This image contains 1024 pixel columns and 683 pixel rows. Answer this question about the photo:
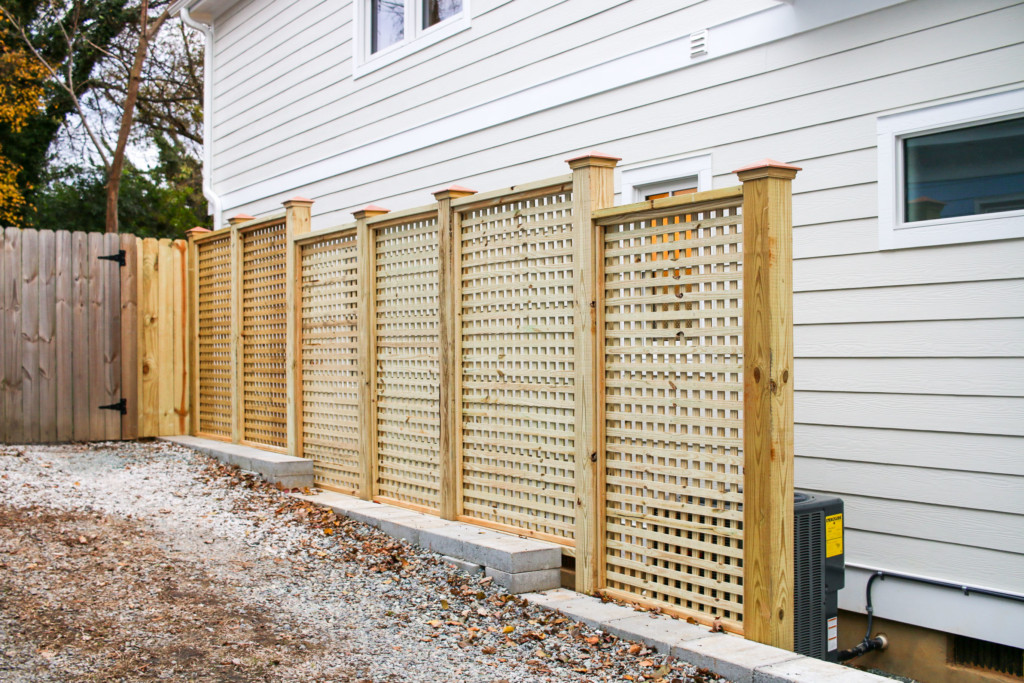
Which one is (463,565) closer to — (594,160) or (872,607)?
(872,607)

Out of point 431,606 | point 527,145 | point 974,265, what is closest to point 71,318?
point 527,145

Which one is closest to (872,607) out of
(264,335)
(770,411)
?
(770,411)

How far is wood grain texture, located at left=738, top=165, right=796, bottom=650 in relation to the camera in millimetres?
3479

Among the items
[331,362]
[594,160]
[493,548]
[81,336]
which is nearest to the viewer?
[594,160]

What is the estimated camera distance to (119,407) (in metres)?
8.47

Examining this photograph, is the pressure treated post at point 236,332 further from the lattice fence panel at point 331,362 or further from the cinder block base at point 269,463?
the lattice fence panel at point 331,362

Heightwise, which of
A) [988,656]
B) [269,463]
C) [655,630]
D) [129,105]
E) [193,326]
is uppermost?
[129,105]

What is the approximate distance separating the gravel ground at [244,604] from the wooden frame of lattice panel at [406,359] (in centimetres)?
47

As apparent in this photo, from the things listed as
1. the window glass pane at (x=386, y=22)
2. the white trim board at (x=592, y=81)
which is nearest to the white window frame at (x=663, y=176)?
the white trim board at (x=592, y=81)

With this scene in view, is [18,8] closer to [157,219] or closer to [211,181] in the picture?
[157,219]

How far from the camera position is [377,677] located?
3.53 meters

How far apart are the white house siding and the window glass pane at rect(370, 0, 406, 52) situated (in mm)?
1955

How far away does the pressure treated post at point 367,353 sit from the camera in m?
6.13

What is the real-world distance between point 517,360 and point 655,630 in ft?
5.55
